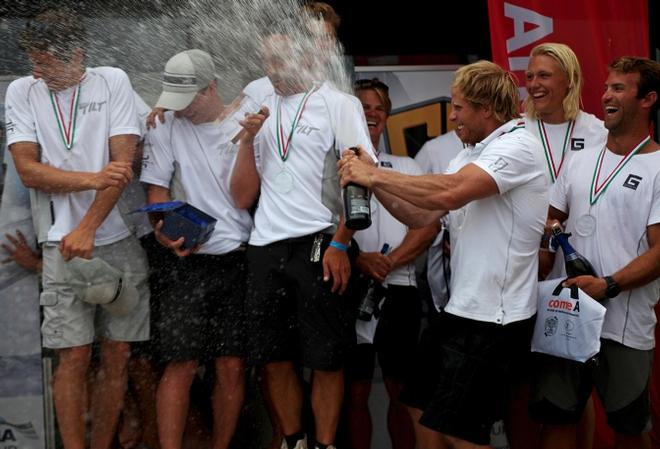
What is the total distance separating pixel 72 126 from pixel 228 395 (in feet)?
4.84

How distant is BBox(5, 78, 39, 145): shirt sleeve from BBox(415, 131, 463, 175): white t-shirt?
2236 mm

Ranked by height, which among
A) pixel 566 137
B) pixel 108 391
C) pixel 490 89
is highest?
pixel 490 89

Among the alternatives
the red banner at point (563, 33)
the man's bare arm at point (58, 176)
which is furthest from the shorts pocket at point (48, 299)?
the red banner at point (563, 33)

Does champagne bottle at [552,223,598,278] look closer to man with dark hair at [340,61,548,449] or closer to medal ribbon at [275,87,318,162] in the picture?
man with dark hair at [340,61,548,449]

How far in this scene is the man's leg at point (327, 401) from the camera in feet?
15.5

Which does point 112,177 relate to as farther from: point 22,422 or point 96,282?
point 22,422

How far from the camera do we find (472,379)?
169 inches

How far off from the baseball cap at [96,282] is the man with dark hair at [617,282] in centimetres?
197

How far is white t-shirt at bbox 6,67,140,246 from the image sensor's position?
4750 mm

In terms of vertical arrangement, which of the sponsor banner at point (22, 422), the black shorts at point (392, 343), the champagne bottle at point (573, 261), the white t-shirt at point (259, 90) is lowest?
the sponsor banner at point (22, 422)

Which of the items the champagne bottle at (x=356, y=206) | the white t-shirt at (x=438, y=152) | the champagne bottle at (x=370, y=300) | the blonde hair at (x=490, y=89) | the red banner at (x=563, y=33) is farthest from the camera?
the white t-shirt at (x=438, y=152)

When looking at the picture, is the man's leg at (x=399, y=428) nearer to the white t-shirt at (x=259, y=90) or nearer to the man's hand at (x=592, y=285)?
the man's hand at (x=592, y=285)

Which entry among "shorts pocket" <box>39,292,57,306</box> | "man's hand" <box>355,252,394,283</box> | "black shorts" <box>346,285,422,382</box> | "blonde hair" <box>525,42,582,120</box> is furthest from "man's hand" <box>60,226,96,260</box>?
"blonde hair" <box>525,42,582,120</box>

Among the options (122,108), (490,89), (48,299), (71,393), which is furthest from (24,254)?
(490,89)
